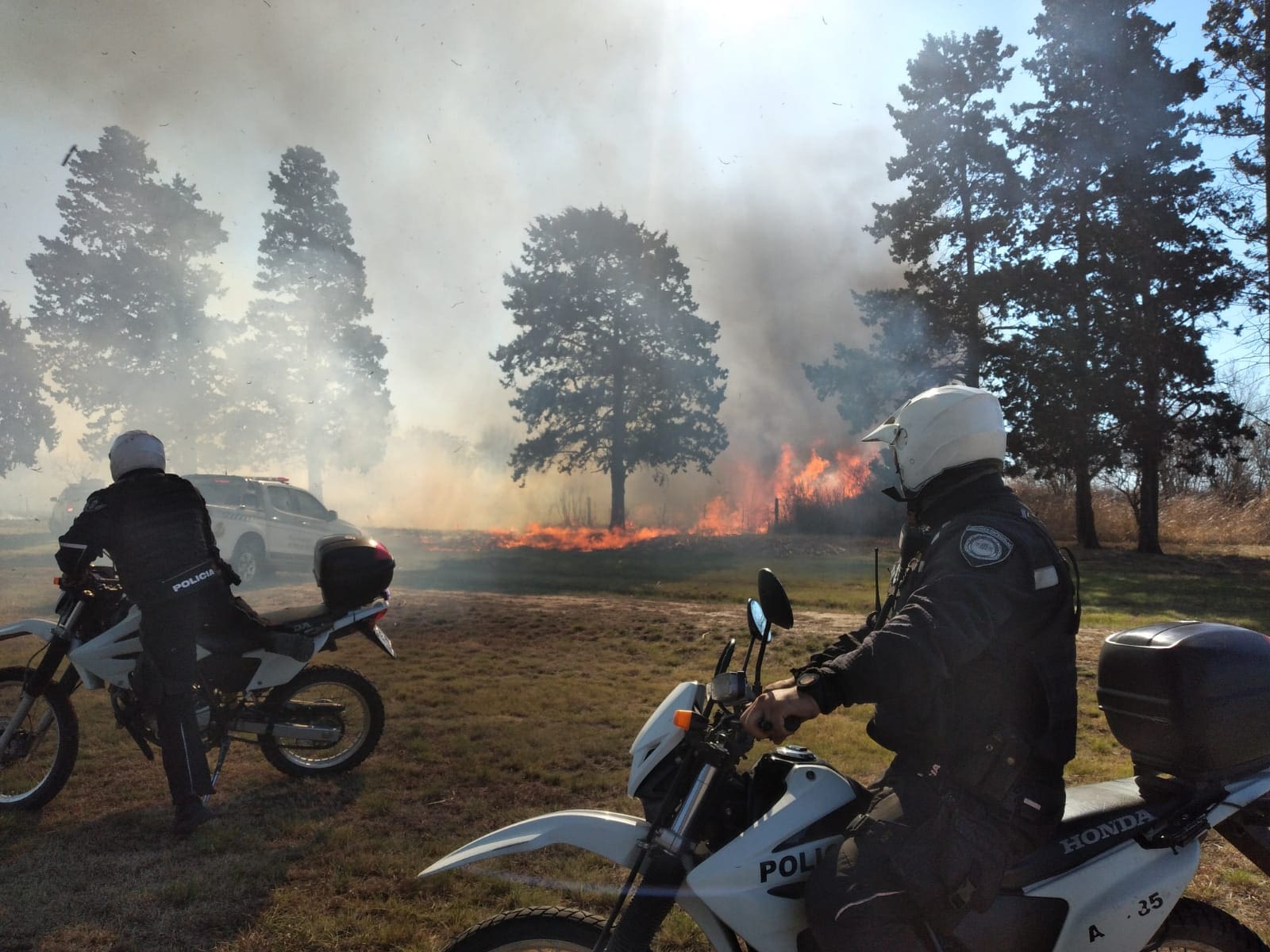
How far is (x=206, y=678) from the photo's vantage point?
473cm

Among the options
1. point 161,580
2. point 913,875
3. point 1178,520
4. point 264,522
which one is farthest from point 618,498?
point 913,875

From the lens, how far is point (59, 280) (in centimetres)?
3234

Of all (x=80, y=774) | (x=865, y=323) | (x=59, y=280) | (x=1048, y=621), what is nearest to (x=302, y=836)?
(x=80, y=774)

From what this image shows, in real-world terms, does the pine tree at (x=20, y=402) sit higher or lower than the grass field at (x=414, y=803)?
higher

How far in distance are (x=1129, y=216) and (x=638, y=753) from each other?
26.4m

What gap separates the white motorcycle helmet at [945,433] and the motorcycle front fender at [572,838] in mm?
1268

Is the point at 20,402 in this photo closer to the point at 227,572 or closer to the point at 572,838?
the point at 227,572

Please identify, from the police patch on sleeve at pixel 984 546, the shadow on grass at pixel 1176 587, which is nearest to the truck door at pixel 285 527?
the shadow on grass at pixel 1176 587

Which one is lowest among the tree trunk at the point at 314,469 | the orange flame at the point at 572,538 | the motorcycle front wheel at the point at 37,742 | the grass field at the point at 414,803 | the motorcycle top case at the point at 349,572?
the grass field at the point at 414,803

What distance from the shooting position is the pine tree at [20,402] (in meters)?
36.8

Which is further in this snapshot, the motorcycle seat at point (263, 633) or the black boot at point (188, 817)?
the motorcycle seat at point (263, 633)

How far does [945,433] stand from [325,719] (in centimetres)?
446

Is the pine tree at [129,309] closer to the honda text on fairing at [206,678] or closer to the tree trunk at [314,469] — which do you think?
the tree trunk at [314,469]

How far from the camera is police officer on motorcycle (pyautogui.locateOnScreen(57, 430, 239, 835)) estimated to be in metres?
4.41
